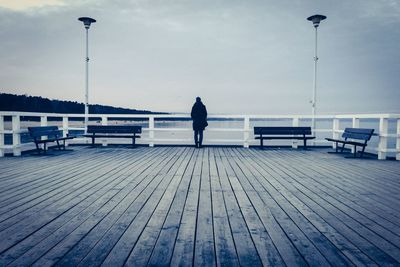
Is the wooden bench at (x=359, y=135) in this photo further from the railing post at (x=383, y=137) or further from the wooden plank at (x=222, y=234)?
the wooden plank at (x=222, y=234)

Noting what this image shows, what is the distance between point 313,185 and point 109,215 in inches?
129

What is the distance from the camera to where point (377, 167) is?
273 inches

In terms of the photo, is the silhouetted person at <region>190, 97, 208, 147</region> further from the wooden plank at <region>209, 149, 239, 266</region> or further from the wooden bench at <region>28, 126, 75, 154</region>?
the wooden plank at <region>209, 149, 239, 266</region>

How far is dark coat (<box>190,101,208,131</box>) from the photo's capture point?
10.9 metres

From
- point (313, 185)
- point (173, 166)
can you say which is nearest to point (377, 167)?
point (313, 185)

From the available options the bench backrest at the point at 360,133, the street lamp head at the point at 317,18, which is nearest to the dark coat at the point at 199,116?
the bench backrest at the point at 360,133

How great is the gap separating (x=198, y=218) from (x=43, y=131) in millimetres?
7718

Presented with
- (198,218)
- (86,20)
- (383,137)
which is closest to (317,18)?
(383,137)

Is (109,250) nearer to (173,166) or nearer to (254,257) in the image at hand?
(254,257)

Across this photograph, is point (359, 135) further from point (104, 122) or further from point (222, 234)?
point (104, 122)

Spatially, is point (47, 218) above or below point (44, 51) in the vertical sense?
below

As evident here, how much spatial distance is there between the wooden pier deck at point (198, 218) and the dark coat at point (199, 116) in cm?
508

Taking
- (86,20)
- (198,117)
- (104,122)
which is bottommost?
(104,122)

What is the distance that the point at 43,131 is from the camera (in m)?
9.14
